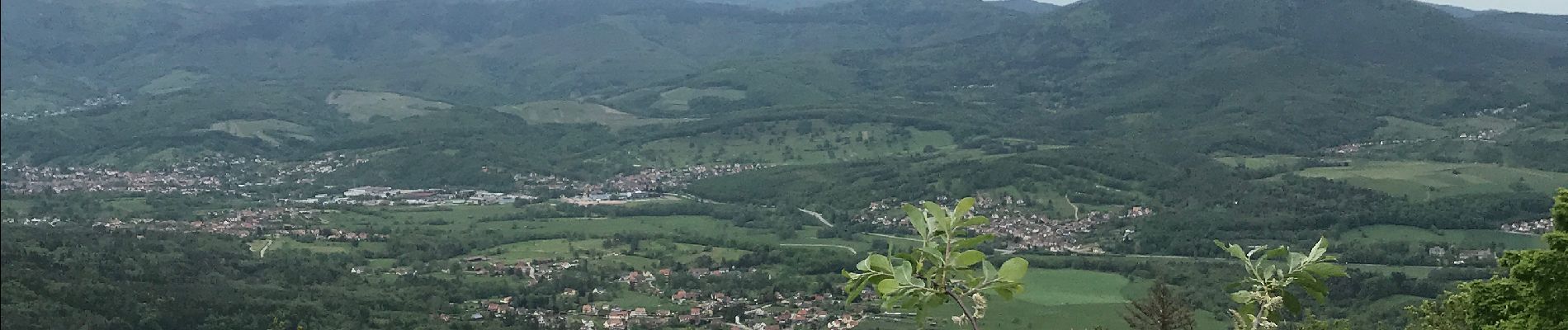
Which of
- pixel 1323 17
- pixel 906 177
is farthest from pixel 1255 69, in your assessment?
pixel 906 177

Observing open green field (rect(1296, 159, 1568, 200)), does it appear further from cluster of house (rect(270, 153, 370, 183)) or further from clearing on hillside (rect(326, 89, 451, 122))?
clearing on hillside (rect(326, 89, 451, 122))

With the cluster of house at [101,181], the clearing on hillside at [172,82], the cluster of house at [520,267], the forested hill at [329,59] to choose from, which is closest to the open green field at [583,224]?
the cluster of house at [520,267]

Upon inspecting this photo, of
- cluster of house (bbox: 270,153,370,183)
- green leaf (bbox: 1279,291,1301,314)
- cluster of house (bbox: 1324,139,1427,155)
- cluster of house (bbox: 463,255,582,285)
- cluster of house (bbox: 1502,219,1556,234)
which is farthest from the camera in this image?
cluster of house (bbox: 270,153,370,183)

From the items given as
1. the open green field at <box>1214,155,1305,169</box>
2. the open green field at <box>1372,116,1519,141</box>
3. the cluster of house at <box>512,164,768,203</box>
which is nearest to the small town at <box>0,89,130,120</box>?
the cluster of house at <box>512,164,768,203</box>

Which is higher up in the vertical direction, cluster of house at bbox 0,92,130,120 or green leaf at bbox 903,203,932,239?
green leaf at bbox 903,203,932,239

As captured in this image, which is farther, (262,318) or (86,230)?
(86,230)

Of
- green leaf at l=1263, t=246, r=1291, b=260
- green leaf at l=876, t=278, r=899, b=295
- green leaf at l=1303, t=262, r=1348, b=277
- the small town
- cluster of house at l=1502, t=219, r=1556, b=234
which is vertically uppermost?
green leaf at l=876, t=278, r=899, b=295

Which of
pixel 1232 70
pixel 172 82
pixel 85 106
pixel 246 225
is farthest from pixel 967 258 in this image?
pixel 172 82

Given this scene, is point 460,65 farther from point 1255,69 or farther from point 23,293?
point 23,293

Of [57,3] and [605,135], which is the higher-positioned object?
[57,3]
